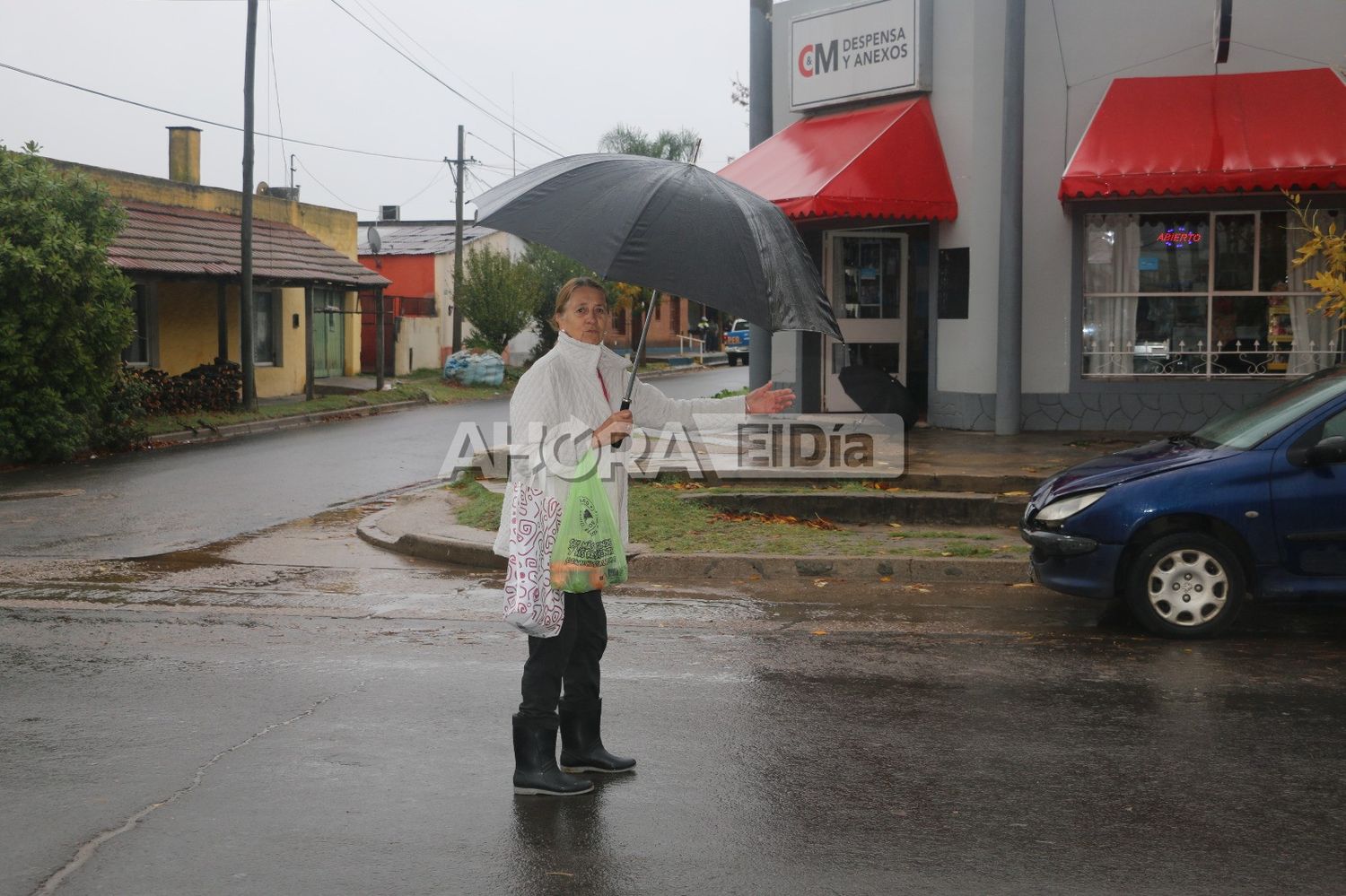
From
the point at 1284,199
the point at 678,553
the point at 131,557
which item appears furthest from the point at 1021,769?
the point at 1284,199

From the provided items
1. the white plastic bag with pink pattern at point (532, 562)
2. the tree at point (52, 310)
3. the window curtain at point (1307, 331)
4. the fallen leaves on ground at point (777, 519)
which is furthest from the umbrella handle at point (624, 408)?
the tree at point (52, 310)

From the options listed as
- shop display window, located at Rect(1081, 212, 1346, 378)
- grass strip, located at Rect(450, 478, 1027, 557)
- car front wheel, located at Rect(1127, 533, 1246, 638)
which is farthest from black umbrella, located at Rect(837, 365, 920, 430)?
car front wheel, located at Rect(1127, 533, 1246, 638)

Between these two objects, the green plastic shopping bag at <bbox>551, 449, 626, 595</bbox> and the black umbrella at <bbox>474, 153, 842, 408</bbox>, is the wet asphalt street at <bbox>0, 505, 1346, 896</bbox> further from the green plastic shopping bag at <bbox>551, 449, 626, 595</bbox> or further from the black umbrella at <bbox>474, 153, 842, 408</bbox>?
the black umbrella at <bbox>474, 153, 842, 408</bbox>

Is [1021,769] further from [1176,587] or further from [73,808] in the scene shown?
[73,808]

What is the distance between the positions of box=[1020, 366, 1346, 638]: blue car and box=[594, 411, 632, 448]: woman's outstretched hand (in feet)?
12.4

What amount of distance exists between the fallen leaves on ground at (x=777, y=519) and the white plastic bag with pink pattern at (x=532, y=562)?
6.40 meters

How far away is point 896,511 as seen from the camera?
37.2 feet

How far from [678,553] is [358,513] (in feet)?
16.0

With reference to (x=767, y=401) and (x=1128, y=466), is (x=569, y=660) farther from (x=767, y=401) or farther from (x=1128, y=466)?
(x=1128, y=466)

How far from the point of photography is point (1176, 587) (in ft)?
24.9

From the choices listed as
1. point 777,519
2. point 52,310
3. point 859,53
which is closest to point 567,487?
point 777,519

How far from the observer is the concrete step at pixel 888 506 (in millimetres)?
11203

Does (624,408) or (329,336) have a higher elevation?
(329,336)

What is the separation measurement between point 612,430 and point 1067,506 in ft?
13.1
